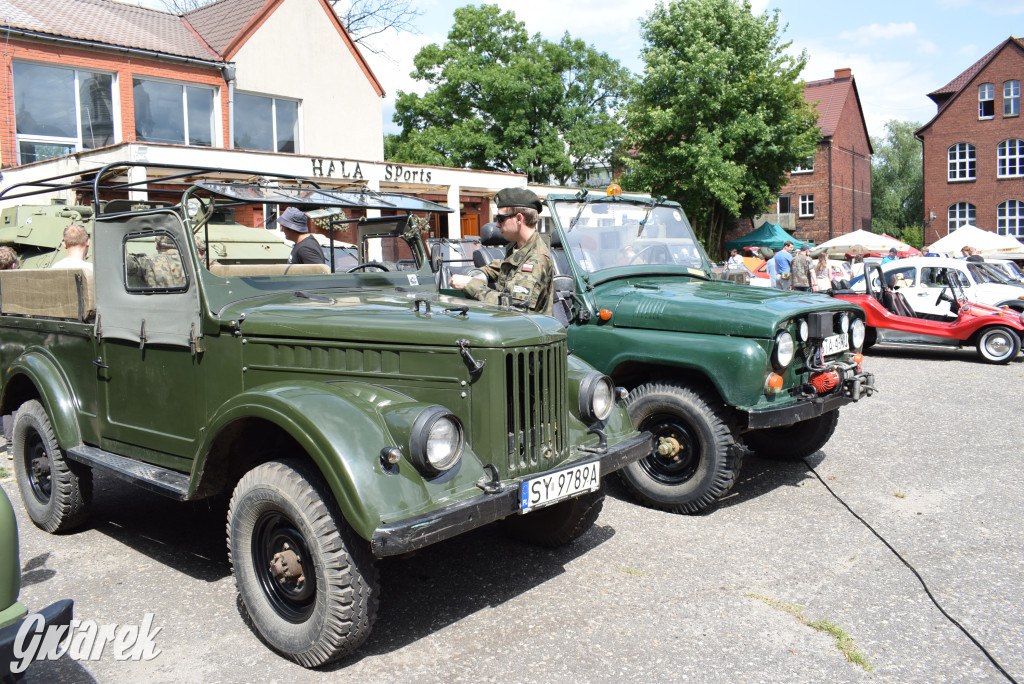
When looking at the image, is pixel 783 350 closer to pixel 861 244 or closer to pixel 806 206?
pixel 861 244

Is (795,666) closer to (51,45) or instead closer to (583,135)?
(51,45)

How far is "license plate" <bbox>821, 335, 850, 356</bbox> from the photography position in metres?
5.23

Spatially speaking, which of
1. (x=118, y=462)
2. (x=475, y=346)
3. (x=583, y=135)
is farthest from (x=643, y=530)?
(x=583, y=135)

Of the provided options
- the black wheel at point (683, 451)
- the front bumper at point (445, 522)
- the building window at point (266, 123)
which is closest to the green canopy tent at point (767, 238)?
the building window at point (266, 123)

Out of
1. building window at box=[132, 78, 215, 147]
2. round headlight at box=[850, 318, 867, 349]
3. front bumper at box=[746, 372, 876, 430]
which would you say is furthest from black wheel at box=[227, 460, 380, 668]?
building window at box=[132, 78, 215, 147]

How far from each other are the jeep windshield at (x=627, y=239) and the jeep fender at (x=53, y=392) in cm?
339

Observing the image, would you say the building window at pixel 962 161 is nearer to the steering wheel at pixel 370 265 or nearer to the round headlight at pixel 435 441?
the steering wheel at pixel 370 265

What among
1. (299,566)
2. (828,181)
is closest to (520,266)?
(299,566)

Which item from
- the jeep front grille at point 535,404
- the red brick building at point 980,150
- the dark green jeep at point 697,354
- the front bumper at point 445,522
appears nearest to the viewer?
the front bumper at point 445,522

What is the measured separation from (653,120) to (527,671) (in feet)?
85.3

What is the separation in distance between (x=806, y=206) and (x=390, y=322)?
4043 centimetres

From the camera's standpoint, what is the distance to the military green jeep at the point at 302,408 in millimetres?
3076

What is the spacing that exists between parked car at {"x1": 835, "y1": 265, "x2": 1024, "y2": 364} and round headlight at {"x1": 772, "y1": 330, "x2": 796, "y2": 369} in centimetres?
767

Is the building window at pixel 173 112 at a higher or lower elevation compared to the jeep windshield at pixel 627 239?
higher
